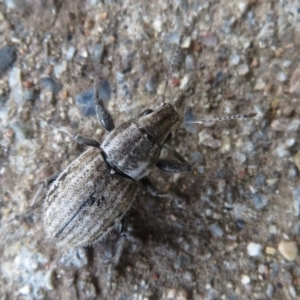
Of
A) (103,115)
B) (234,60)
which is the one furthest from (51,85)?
(234,60)

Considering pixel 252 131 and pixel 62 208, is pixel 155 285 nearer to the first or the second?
pixel 62 208

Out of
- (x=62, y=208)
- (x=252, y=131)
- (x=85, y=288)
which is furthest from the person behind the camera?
(x=252, y=131)

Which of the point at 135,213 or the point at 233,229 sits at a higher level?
the point at 135,213

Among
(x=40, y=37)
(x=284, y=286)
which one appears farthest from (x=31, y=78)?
(x=284, y=286)

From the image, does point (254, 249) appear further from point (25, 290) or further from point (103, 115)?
A: point (25, 290)

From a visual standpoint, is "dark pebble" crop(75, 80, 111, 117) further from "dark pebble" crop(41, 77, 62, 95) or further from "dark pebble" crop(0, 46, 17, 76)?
"dark pebble" crop(0, 46, 17, 76)

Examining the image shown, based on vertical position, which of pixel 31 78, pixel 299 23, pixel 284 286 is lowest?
pixel 284 286

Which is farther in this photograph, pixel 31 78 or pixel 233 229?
pixel 31 78
